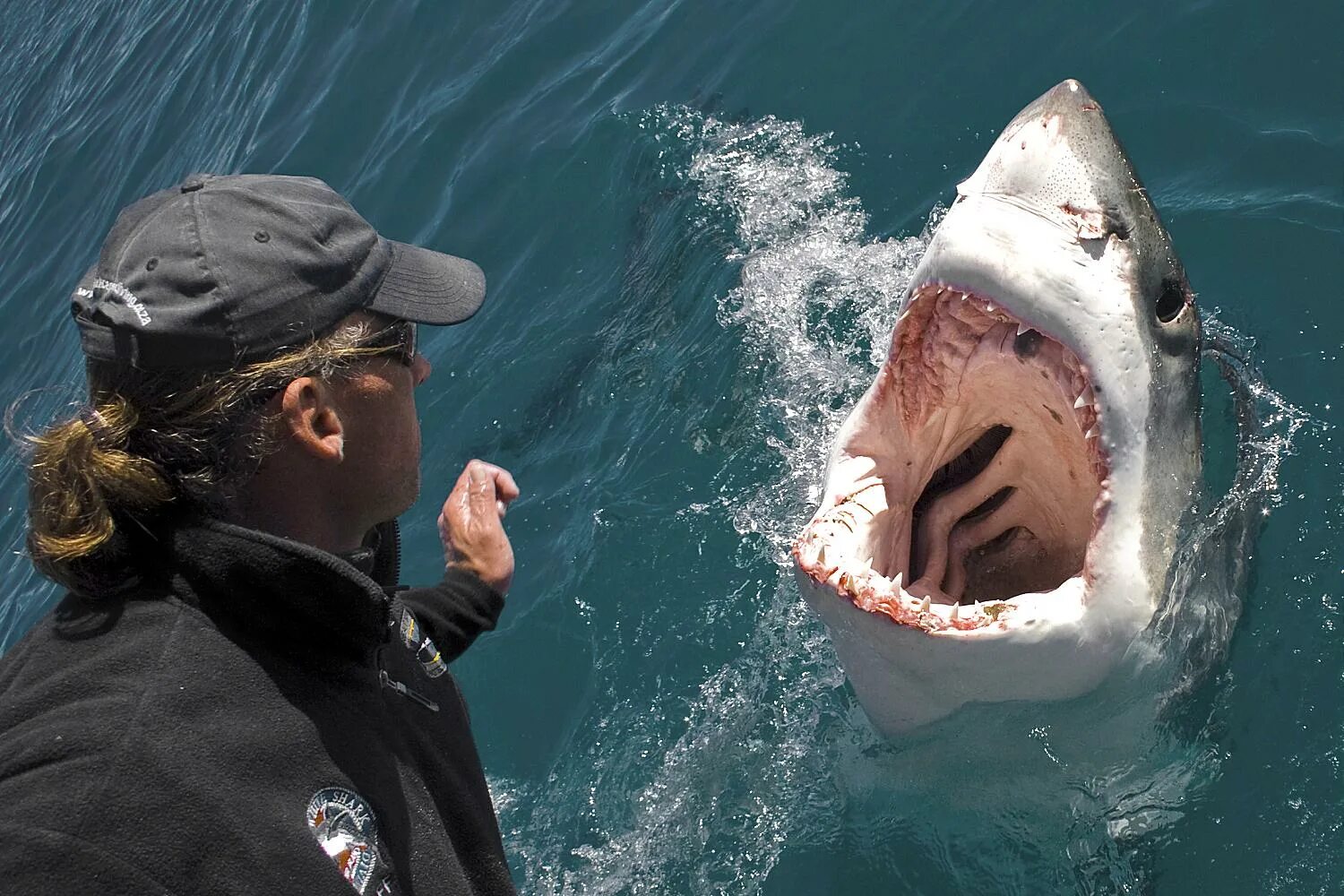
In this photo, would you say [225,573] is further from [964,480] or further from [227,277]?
[964,480]

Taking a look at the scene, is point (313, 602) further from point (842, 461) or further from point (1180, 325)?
point (1180, 325)

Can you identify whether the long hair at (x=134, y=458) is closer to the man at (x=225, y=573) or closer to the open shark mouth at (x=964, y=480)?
the man at (x=225, y=573)

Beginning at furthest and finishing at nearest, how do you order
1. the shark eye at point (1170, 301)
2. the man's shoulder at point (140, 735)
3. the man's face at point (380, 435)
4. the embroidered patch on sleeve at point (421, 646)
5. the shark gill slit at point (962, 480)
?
the shark gill slit at point (962, 480), the shark eye at point (1170, 301), the embroidered patch on sleeve at point (421, 646), the man's face at point (380, 435), the man's shoulder at point (140, 735)

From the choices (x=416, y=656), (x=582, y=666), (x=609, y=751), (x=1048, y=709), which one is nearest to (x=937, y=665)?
(x=1048, y=709)

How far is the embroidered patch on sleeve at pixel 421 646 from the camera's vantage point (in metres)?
2.62

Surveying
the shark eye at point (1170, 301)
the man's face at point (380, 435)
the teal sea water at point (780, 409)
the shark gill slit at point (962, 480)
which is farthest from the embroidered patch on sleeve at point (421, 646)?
the shark eye at point (1170, 301)

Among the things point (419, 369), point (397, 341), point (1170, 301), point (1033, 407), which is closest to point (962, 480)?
point (1033, 407)

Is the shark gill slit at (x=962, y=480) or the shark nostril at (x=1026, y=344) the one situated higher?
the shark nostril at (x=1026, y=344)

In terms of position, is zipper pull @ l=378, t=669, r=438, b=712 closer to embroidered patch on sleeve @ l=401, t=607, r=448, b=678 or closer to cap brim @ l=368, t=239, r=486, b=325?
embroidered patch on sleeve @ l=401, t=607, r=448, b=678

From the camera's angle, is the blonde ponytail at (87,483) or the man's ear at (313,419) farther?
the man's ear at (313,419)

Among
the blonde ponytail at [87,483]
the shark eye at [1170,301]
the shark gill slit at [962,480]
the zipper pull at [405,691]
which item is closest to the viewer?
the blonde ponytail at [87,483]

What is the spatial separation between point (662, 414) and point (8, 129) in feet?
40.1

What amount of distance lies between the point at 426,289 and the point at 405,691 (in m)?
0.74

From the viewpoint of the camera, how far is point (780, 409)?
17.5 feet
